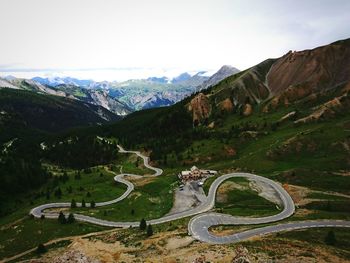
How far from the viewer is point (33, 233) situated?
365 feet

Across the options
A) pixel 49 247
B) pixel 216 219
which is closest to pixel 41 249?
pixel 49 247

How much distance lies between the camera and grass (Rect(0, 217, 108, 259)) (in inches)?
4035

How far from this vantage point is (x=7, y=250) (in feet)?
332

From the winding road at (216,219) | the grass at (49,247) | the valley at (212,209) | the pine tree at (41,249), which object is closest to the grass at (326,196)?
the valley at (212,209)

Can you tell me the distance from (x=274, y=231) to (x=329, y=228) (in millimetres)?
14811

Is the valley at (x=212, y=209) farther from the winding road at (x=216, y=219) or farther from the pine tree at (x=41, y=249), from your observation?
the pine tree at (x=41, y=249)

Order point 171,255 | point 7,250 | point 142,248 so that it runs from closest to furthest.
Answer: point 171,255 < point 142,248 < point 7,250

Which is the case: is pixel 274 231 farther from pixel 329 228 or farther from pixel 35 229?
pixel 35 229

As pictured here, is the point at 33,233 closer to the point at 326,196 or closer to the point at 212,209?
the point at 212,209

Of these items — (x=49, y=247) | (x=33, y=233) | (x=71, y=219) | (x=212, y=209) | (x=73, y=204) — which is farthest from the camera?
(x=73, y=204)

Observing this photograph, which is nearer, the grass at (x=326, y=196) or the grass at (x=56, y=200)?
the grass at (x=56, y=200)

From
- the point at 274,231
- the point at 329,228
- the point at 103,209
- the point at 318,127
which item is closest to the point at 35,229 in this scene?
the point at 103,209

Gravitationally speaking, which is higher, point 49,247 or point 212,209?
point 212,209

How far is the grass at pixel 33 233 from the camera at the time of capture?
102 m
